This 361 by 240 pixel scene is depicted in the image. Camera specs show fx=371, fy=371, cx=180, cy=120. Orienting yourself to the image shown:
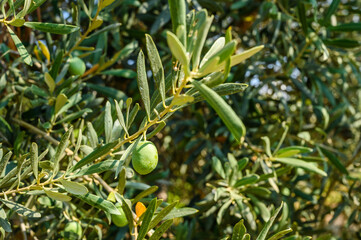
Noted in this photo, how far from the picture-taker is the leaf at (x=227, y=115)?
0.51 m

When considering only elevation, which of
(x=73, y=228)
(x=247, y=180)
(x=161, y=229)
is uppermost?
(x=161, y=229)

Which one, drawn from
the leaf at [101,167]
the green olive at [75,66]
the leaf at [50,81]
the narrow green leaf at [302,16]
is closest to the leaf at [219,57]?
the leaf at [101,167]

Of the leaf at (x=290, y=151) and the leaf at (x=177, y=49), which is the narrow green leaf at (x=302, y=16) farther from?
the leaf at (x=177, y=49)

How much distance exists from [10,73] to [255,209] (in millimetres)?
961

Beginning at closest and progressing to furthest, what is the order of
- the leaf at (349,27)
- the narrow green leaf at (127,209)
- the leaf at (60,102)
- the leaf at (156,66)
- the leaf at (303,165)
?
the leaf at (156,66) < the narrow green leaf at (127,209) < the leaf at (60,102) < the leaf at (303,165) < the leaf at (349,27)

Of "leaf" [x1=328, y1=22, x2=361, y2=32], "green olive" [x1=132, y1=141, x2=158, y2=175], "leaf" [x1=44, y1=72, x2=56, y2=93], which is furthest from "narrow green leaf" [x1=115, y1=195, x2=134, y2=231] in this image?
"leaf" [x1=328, y1=22, x2=361, y2=32]

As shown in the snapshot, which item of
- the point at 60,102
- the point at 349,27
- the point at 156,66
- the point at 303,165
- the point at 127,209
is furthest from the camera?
the point at 349,27

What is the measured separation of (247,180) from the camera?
3.76 ft

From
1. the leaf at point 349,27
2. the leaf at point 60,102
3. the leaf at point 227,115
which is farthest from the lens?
the leaf at point 349,27

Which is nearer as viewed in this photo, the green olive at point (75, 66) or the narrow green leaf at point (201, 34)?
the narrow green leaf at point (201, 34)

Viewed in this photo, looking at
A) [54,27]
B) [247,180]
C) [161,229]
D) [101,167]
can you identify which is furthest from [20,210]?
[247,180]

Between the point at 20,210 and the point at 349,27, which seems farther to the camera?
the point at 349,27

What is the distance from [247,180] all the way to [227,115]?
2.17 feet

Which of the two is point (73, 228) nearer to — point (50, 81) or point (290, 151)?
point (50, 81)
